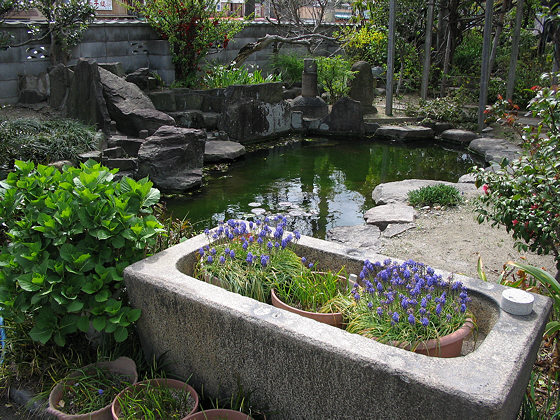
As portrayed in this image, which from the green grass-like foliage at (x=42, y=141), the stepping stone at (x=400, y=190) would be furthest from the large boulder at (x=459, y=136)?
the green grass-like foliage at (x=42, y=141)

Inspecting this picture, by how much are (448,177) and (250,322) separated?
22.1 feet

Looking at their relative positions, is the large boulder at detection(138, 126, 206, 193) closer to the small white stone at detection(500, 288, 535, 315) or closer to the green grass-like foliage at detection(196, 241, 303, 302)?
the green grass-like foliage at detection(196, 241, 303, 302)

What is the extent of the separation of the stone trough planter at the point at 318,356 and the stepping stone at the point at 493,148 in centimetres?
652

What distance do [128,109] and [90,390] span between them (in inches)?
271

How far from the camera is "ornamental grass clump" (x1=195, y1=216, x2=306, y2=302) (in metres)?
2.80

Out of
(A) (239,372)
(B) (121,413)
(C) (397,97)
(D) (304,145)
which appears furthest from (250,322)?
(C) (397,97)

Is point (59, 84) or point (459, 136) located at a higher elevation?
point (59, 84)

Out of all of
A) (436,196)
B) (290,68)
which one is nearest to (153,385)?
(436,196)

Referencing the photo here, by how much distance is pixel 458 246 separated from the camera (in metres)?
5.02

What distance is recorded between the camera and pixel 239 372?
8.13ft

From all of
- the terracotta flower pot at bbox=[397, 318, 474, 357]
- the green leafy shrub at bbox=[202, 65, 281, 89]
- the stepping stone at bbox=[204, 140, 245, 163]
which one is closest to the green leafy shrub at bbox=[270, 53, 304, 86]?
the green leafy shrub at bbox=[202, 65, 281, 89]

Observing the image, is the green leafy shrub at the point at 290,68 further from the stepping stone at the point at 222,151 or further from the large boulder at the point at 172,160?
the large boulder at the point at 172,160

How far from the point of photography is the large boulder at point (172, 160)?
24.5ft

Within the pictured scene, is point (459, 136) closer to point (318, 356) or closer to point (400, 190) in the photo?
point (400, 190)
